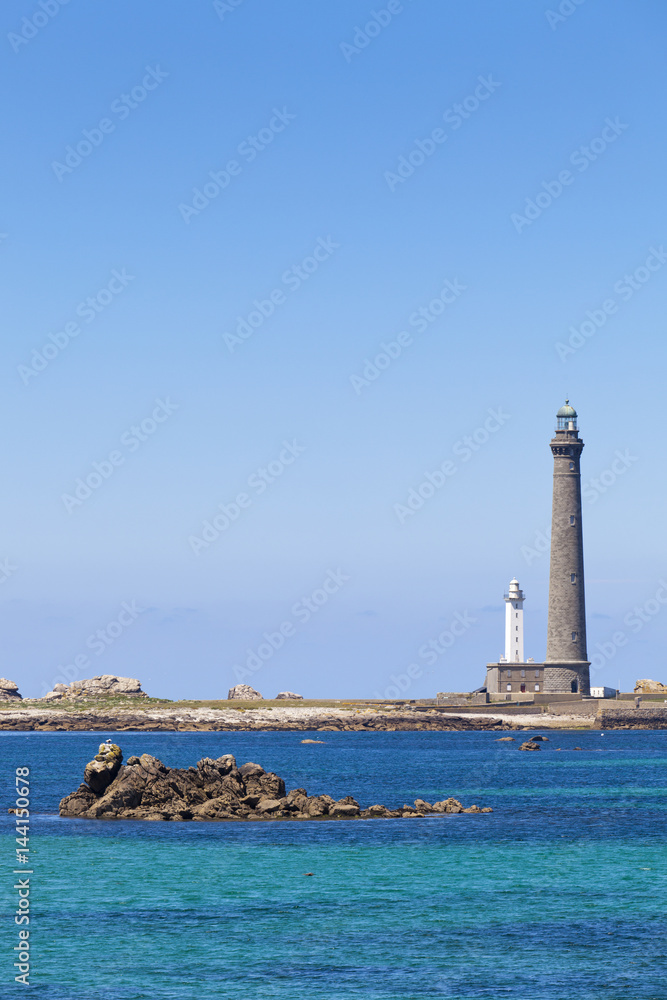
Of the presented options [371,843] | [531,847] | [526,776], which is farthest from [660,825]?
[526,776]

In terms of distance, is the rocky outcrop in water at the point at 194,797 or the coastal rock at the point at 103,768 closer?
the rocky outcrop in water at the point at 194,797

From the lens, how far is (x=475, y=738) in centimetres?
16175

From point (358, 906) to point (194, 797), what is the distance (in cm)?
2504

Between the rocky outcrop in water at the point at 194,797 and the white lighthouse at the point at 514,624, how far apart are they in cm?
10547

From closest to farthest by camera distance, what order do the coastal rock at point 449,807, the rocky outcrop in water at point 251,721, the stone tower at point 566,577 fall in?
the coastal rock at point 449,807
the stone tower at point 566,577
the rocky outcrop in water at point 251,721

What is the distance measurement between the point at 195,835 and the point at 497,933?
73.5ft

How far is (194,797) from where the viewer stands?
64.2 m

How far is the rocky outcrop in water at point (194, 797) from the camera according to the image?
62.8 meters

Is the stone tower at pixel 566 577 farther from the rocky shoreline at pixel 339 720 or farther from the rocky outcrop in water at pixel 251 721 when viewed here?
the rocky outcrop in water at pixel 251 721

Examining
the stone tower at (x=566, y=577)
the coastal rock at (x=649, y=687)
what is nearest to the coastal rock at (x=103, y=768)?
the stone tower at (x=566, y=577)

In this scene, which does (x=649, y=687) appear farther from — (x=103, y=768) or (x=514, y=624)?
(x=103, y=768)

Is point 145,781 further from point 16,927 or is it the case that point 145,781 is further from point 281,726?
point 281,726

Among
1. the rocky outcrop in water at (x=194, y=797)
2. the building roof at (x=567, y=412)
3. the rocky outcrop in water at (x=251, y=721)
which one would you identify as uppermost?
the building roof at (x=567, y=412)

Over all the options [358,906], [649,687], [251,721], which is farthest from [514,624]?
[358,906]
